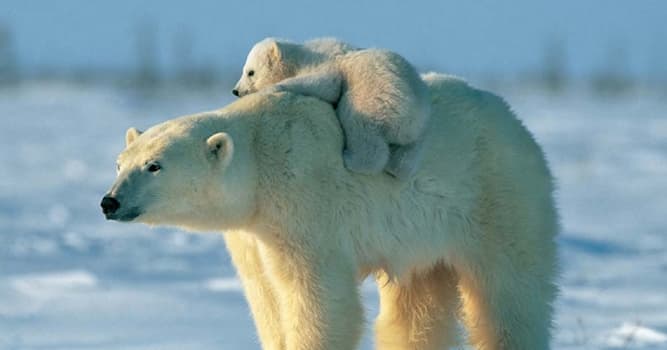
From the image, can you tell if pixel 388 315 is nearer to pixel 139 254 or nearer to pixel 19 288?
pixel 19 288

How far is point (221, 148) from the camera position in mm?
4461

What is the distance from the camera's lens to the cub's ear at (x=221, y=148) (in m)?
4.46

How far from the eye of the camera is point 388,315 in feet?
18.7

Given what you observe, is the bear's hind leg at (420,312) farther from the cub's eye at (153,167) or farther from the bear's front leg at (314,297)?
the cub's eye at (153,167)

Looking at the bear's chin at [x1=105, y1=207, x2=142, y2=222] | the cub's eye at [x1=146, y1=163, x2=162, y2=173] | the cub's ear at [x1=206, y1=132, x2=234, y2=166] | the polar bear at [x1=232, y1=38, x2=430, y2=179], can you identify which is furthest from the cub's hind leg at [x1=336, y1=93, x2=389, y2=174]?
the bear's chin at [x1=105, y1=207, x2=142, y2=222]

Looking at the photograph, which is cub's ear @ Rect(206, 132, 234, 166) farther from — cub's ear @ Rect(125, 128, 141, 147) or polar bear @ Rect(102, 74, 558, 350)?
cub's ear @ Rect(125, 128, 141, 147)

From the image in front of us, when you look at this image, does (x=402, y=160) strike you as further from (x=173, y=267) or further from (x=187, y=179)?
(x=173, y=267)

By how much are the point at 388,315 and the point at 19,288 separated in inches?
148

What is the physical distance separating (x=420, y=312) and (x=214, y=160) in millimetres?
1590

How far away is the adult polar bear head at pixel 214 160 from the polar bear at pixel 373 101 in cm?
8

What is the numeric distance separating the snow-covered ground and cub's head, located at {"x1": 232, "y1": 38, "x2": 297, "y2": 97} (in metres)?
1.21

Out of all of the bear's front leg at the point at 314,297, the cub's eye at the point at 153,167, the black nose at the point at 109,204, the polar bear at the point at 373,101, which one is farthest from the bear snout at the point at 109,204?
the polar bear at the point at 373,101

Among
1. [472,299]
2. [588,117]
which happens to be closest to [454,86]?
[472,299]

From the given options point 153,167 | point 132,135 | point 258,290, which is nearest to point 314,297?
point 258,290
